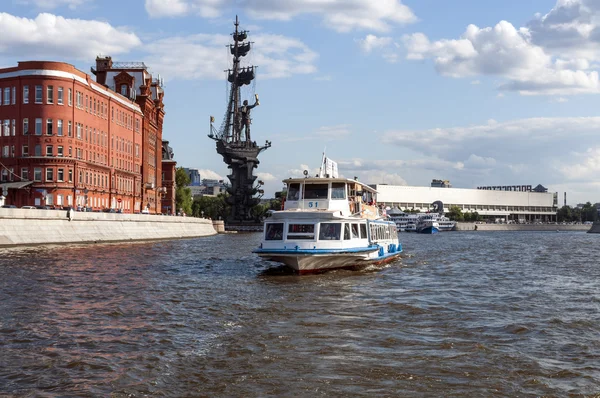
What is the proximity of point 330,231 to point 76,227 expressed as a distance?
32.5 m

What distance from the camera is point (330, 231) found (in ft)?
116

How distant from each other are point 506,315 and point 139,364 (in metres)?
13.2

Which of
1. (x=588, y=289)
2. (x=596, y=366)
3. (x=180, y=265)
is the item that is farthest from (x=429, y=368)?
(x=180, y=265)

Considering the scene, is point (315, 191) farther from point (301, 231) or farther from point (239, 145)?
point (239, 145)

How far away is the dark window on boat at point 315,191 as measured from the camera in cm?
3759

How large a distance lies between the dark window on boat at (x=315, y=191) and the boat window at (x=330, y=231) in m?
2.73

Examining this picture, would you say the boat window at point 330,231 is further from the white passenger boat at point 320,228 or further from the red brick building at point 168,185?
the red brick building at point 168,185

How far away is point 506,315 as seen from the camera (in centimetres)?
2297

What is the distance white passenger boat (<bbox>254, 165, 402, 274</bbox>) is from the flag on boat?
150 cm

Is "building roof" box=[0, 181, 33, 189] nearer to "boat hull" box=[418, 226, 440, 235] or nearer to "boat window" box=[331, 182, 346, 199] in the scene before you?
"boat window" box=[331, 182, 346, 199]

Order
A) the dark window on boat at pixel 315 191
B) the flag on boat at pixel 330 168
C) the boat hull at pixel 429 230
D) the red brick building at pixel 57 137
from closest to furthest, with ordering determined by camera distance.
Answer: the dark window on boat at pixel 315 191 → the flag on boat at pixel 330 168 → the red brick building at pixel 57 137 → the boat hull at pixel 429 230

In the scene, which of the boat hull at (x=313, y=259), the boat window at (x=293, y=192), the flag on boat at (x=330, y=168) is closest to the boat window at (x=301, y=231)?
the boat hull at (x=313, y=259)

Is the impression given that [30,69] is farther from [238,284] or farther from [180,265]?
[238,284]

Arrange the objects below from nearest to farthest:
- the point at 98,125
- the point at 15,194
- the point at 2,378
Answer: the point at 2,378 → the point at 15,194 → the point at 98,125
